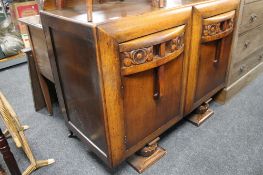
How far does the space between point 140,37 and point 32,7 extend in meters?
2.31

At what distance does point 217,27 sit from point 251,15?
1.49 ft

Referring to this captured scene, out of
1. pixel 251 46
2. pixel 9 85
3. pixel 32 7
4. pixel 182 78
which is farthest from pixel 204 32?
pixel 32 7

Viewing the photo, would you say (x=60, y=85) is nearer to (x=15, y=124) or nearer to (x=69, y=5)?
(x=15, y=124)

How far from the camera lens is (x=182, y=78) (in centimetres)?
119

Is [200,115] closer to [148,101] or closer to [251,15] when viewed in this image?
[148,101]

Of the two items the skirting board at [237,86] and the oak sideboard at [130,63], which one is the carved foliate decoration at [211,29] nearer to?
the oak sideboard at [130,63]

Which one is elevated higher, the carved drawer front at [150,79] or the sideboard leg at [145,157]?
the carved drawer front at [150,79]

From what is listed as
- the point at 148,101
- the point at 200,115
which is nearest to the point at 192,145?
the point at 200,115

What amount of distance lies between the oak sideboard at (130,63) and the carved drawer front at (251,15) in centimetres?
14

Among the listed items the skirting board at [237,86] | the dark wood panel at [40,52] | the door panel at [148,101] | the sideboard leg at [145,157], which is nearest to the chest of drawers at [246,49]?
the skirting board at [237,86]

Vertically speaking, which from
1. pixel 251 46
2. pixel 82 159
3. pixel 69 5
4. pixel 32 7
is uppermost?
pixel 69 5

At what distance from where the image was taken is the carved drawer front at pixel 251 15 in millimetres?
1450

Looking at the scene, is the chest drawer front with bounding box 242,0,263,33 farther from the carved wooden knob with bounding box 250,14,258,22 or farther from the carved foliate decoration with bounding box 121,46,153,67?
the carved foliate decoration with bounding box 121,46,153,67

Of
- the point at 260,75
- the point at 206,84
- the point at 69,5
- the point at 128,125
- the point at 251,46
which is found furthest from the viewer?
the point at 260,75
